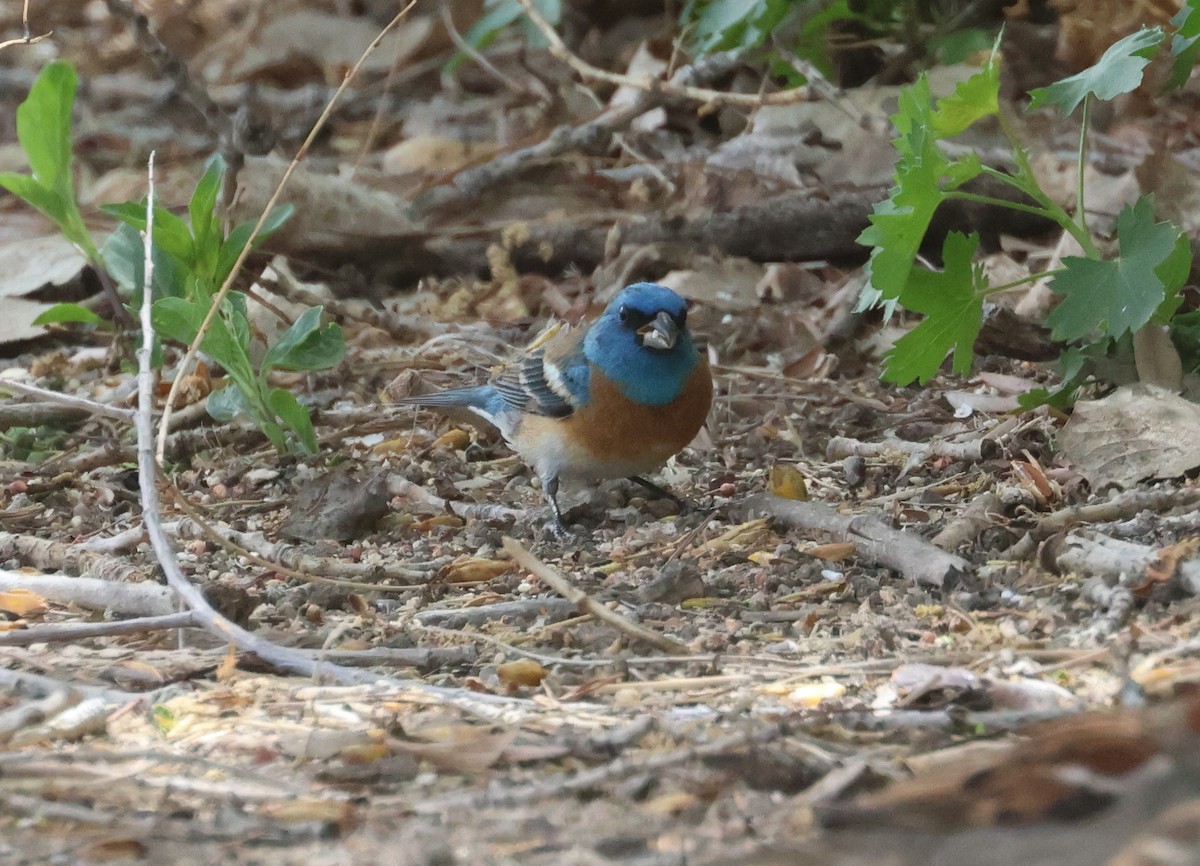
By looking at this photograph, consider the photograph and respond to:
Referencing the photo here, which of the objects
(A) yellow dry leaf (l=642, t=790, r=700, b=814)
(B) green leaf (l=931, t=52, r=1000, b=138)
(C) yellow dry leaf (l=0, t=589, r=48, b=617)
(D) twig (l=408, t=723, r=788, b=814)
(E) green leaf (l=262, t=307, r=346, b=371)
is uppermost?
(B) green leaf (l=931, t=52, r=1000, b=138)

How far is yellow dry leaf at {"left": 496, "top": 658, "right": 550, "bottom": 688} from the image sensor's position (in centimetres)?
246

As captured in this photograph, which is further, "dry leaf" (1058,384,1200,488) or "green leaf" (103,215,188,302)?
"green leaf" (103,215,188,302)

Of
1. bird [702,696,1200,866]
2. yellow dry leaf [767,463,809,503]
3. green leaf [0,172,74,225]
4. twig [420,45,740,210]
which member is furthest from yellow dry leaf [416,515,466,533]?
twig [420,45,740,210]

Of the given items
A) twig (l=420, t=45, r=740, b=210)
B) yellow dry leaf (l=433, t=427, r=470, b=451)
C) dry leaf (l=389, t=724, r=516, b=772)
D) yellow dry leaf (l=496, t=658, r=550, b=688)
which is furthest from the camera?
twig (l=420, t=45, r=740, b=210)

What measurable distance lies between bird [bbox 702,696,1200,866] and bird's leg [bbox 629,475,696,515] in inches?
88.5

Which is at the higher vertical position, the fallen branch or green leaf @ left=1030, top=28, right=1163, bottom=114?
green leaf @ left=1030, top=28, right=1163, bottom=114

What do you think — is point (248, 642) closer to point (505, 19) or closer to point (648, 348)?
point (648, 348)

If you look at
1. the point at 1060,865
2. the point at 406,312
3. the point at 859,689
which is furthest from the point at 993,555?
the point at 406,312

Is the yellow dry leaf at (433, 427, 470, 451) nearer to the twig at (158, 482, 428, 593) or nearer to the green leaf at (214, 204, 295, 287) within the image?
the green leaf at (214, 204, 295, 287)

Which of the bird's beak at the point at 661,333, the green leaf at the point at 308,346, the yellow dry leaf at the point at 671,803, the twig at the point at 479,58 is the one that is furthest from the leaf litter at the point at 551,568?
the twig at the point at 479,58

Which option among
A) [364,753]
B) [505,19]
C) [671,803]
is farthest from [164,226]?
[505,19]

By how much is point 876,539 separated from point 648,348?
112cm

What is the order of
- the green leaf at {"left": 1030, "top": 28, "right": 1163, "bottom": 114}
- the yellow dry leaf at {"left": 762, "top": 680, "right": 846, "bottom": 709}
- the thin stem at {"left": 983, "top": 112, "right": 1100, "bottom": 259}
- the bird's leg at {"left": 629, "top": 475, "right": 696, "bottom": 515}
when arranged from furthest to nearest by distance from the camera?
the bird's leg at {"left": 629, "top": 475, "right": 696, "bottom": 515}
the thin stem at {"left": 983, "top": 112, "right": 1100, "bottom": 259}
the green leaf at {"left": 1030, "top": 28, "right": 1163, "bottom": 114}
the yellow dry leaf at {"left": 762, "top": 680, "right": 846, "bottom": 709}

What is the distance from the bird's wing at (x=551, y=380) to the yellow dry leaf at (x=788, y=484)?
646mm
